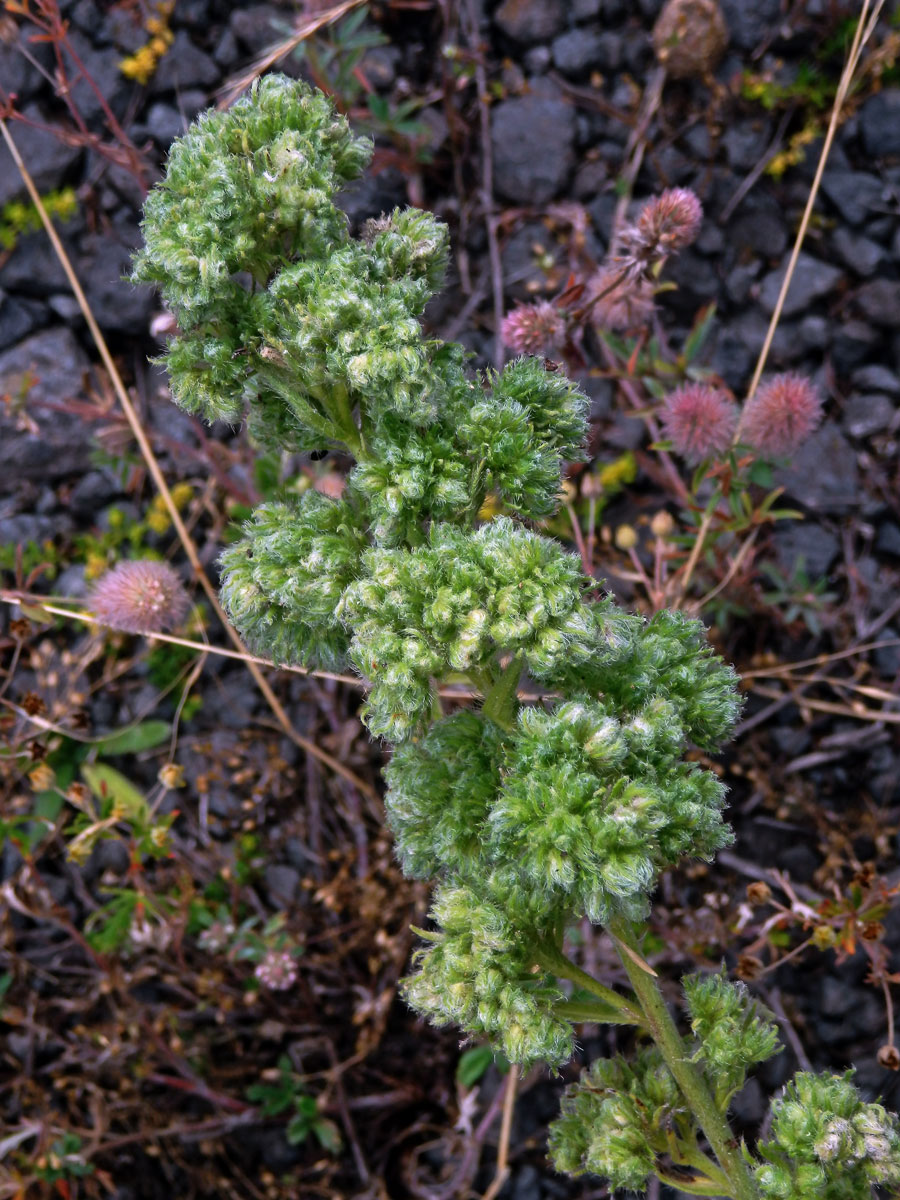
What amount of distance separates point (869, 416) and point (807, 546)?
A: 659 millimetres

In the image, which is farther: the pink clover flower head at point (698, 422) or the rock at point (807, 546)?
the rock at point (807, 546)

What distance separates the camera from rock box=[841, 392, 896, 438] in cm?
484

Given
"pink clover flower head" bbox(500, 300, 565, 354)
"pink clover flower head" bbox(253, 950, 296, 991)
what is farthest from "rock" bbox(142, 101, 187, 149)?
"pink clover flower head" bbox(253, 950, 296, 991)

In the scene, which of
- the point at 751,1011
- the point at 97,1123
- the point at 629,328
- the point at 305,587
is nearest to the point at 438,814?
the point at 305,587

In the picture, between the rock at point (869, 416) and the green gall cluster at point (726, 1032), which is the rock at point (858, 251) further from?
the green gall cluster at point (726, 1032)

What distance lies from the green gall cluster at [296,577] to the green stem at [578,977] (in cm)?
93

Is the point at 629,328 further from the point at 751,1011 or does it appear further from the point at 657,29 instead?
the point at 751,1011

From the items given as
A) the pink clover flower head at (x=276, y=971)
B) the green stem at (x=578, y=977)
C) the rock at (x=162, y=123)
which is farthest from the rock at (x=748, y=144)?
the pink clover flower head at (x=276, y=971)

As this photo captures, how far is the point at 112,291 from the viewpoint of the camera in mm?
5027

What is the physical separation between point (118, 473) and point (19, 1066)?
2666mm

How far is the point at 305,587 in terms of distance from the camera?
101 inches

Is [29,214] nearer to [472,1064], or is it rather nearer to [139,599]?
[139,599]

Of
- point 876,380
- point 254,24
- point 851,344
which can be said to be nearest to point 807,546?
point 876,380

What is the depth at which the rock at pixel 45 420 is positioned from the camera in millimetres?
5043
